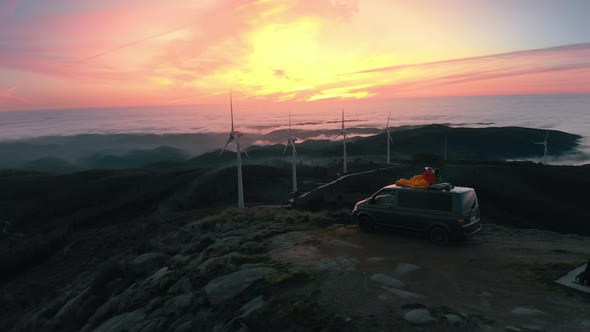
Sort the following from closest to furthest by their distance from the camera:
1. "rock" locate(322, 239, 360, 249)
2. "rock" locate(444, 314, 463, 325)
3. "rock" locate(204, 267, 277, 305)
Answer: "rock" locate(444, 314, 463, 325) → "rock" locate(204, 267, 277, 305) → "rock" locate(322, 239, 360, 249)

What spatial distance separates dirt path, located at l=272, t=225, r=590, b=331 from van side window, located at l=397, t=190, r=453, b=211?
177 centimetres

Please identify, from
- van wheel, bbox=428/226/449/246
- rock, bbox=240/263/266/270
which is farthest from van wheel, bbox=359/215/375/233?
rock, bbox=240/263/266/270

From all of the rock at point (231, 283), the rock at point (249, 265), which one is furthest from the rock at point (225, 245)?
the rock at point (231, 283)

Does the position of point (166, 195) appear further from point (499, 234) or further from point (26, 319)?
A: point (499, 234)

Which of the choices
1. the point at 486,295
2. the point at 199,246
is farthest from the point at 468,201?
the point at 199,246

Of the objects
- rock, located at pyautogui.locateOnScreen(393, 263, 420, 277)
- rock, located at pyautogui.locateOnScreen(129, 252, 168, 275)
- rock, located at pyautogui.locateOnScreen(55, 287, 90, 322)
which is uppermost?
rock, located at pyautogui.locateOnScreen(393, 263, 420, 277)

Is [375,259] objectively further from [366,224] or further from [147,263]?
[147,263]

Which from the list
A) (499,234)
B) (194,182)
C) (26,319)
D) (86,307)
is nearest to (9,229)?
(194,182)

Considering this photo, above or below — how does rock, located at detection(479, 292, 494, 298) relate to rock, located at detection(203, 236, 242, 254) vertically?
above

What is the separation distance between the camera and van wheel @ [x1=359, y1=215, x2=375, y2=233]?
1938 cm

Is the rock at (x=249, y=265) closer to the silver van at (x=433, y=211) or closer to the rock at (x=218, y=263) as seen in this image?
the rock at (x=218, y=263)

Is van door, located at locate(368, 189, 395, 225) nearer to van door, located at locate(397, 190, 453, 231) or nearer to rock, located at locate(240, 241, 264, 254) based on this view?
van door, located at locate(397, 190, 453, 231)

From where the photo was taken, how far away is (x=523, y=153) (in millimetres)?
172500

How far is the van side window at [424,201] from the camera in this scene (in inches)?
656
